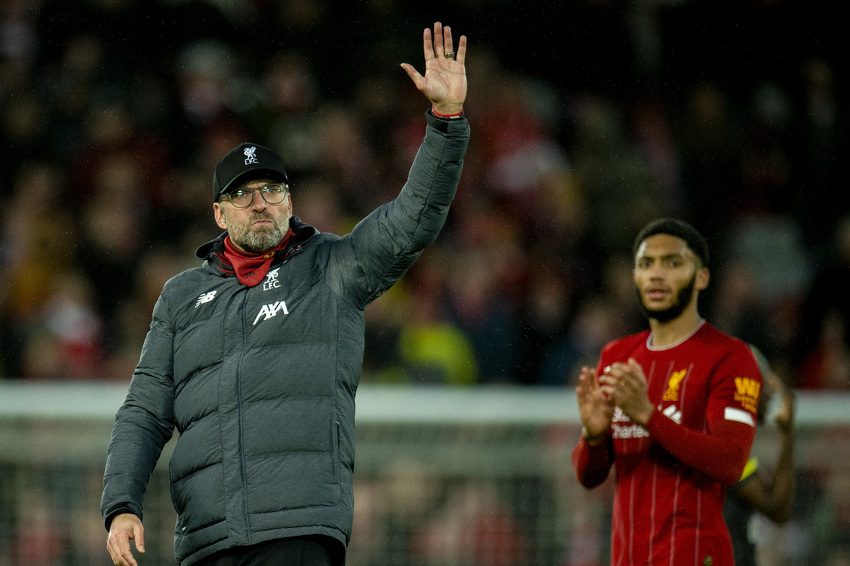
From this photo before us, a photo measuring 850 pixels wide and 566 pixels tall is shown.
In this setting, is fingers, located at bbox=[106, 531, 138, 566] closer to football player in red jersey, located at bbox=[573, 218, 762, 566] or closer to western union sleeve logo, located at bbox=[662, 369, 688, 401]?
football player in red jersey, located at bbox=[573, 218, 762, 566]

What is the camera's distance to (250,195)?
12.9 ft

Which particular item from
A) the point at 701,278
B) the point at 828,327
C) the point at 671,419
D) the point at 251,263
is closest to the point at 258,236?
the point at 251,263

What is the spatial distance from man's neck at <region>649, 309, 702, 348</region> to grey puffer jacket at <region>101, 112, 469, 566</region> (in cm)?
103

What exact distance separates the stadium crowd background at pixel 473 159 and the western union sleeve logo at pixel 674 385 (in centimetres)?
399

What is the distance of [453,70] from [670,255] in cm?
111

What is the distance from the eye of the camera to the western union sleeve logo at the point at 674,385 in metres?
4.08

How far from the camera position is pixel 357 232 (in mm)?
3840

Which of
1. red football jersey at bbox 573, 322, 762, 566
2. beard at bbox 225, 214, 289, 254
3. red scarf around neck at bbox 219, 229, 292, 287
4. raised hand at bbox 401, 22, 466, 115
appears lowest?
red football jersey at bbox 573, 322, 762, 566

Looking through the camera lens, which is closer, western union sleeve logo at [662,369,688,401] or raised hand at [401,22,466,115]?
raised hand at [401,22,466,115]

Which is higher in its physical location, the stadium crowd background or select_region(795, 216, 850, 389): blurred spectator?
the stadium crowd background

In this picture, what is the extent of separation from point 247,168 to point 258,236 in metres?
0.23

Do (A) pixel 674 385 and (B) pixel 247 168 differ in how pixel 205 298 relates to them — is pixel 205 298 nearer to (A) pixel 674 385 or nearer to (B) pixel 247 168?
(B) pixel 247 168

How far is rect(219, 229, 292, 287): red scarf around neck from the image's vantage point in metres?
3.86

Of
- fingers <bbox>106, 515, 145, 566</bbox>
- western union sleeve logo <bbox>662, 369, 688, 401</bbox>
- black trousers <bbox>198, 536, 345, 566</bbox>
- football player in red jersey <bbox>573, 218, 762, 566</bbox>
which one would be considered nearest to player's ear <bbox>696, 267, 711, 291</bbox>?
football player in red jersey <bbox>573, 218, 762, 566</bbox>
